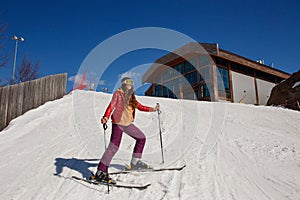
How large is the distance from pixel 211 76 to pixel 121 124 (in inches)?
781

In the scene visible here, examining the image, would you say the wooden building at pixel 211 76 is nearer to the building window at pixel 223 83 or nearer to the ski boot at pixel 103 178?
the building window at pixel 223 83

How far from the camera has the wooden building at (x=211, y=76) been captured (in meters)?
22.5

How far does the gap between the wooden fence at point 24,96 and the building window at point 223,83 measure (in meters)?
16.6

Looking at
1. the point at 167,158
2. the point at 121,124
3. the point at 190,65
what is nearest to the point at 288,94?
the point at 190,65

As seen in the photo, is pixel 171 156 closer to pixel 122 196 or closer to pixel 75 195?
pixel 122 196

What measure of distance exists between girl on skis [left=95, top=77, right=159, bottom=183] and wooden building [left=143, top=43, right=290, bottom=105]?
18576mm

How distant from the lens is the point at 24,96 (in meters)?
10.0

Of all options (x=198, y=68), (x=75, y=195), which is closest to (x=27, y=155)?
(x=75, y=195)

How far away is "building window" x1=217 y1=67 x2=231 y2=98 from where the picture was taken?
2248 cm

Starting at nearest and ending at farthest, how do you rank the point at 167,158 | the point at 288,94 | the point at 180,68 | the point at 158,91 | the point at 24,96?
the point at 167,158
the point at 24,96
the point at 288,94
the point at 180,68
the point at 158,91

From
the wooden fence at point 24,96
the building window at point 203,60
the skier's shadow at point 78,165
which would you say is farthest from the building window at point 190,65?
the skier's shadow at point 78,165

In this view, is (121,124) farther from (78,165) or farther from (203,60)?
(203,60)

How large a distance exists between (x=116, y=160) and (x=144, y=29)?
5.63m

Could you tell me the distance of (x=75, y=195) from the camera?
3.44 meters
